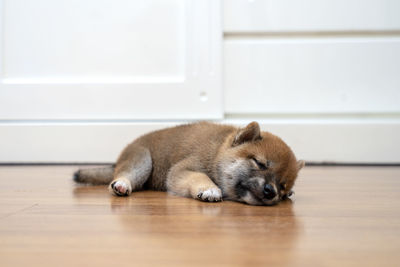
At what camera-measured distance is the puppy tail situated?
1954 mm

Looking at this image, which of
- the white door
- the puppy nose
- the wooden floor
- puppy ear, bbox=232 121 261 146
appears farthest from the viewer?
the white door

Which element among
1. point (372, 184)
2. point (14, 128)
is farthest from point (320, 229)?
point (14, 128)

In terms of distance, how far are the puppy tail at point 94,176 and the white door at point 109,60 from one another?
37.8 inches

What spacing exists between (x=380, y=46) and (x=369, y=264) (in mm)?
2532

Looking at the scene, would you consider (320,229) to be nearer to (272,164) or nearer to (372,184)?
(272,164)

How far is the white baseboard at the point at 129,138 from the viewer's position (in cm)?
291

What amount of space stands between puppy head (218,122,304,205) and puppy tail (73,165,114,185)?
0.63 m

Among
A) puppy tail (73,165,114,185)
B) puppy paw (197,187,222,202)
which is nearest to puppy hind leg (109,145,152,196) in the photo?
puppy tail (73,165,114,185)

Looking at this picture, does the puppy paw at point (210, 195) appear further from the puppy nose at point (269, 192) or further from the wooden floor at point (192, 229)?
the puppy nose at point (269, 192)

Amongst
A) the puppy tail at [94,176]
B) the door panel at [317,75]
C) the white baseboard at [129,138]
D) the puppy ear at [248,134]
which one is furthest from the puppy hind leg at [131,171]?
the door panel at [317,75]

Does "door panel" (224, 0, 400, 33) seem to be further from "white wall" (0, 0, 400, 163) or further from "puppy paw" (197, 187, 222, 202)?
"puppy paw" (197, 187, 222, 202)

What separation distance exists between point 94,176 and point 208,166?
61 cm

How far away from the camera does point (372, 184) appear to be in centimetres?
199

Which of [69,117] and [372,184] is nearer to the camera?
[372,184]
